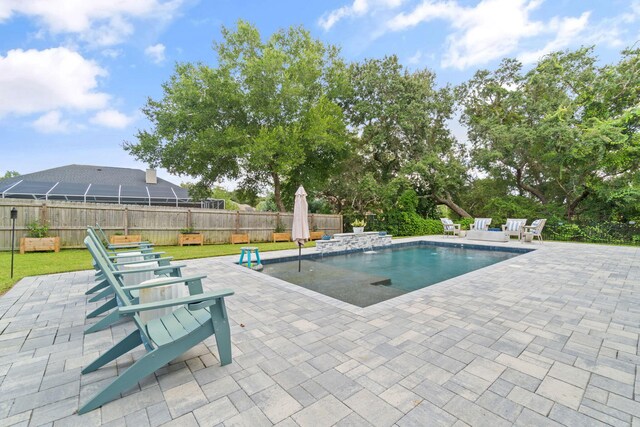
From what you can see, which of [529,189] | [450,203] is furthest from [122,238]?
[529,189]

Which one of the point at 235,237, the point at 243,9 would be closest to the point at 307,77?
the point at 243,9

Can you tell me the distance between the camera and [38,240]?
887cm

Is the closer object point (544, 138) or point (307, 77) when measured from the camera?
point (544, 138)

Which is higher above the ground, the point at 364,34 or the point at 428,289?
the point at 364,34

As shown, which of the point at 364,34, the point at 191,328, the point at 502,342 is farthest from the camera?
the point at 364,34

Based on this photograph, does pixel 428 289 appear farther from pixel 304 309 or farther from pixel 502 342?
pixel 304 309

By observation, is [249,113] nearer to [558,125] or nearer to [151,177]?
[151,177]

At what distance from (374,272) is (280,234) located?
25.9 feet

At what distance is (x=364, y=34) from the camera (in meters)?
12.3

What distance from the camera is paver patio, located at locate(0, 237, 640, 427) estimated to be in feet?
5.90

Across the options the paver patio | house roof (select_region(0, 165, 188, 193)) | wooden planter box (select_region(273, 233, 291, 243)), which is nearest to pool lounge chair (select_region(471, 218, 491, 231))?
wooden planter box (select_region(273, 233, 291, 243))

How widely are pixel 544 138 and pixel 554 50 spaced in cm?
565

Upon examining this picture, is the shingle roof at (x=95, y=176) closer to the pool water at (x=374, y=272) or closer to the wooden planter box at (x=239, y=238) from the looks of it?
the wooden planter box at (x=239, y=238)

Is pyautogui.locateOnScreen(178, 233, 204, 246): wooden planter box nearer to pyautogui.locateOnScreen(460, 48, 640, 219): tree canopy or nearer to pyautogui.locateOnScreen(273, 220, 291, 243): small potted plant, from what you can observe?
pyautogui.locateOnScreen(273, 220, 291, 243): small potted plant
